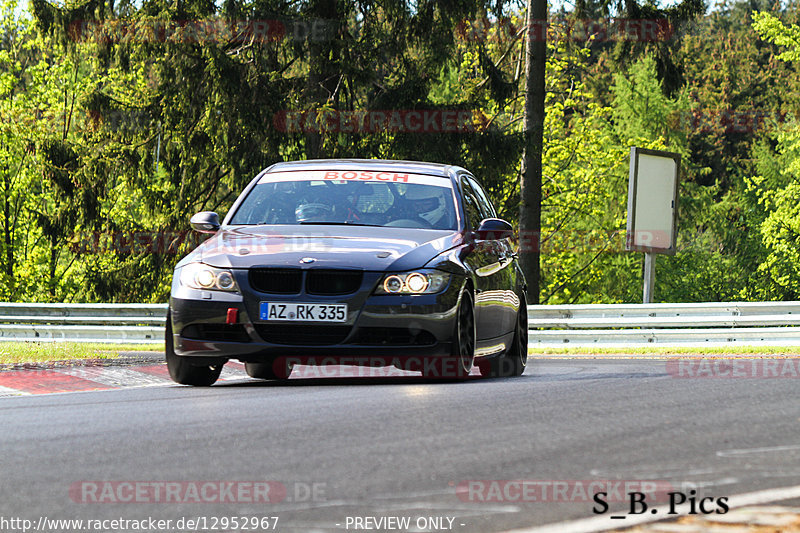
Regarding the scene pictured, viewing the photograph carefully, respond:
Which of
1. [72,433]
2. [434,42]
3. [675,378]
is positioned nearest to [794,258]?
[434,42]

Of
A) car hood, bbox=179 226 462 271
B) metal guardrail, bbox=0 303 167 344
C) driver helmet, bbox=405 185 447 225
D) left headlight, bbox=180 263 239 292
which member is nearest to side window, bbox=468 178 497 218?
driver helmet, bbox=405 185 447 225

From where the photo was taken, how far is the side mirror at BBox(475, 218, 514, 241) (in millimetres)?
9953

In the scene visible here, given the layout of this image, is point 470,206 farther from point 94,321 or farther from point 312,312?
point 94,321

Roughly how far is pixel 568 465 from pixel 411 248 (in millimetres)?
3762

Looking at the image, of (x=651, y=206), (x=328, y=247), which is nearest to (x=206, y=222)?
(x=328, y=247)

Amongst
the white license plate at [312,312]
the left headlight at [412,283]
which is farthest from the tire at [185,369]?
the left headlight at [412,283]

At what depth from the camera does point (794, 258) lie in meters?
53.8

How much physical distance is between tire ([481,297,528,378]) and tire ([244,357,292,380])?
67.8 inches

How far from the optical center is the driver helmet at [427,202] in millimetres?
10070

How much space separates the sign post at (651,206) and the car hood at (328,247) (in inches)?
508

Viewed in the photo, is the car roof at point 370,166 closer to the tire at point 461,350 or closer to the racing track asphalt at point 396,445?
the tire at point 461,350

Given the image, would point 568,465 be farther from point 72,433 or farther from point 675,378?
point 675,378

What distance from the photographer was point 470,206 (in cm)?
1073

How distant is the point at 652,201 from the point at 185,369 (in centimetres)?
1459
